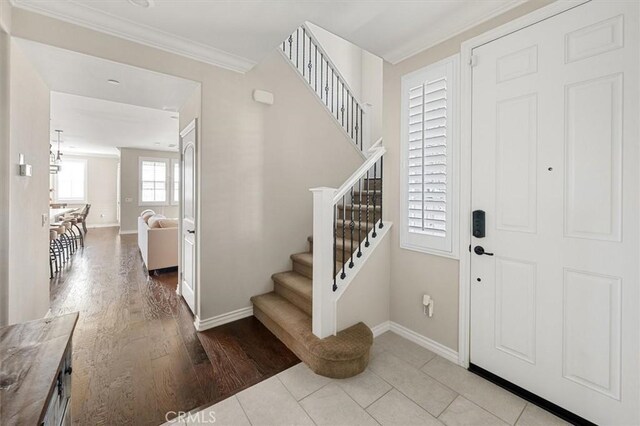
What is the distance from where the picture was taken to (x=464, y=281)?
7.06 ft

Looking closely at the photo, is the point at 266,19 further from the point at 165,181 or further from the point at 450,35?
the point at 165,181

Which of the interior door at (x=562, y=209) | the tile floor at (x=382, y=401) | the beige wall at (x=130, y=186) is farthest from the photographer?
the beige wall at (x=130, y=186)

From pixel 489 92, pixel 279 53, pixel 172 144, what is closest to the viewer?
pixel 489 92

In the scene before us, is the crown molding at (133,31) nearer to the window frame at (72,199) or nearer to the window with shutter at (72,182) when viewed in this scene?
the window frame at (72,199)

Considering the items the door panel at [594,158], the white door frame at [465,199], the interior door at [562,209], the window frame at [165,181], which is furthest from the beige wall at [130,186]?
the door panel at [594,158]

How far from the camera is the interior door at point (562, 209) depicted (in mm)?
1478

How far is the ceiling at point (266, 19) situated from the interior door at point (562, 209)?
411mm

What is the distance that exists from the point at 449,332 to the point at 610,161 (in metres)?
1.57

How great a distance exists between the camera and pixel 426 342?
2.43 m

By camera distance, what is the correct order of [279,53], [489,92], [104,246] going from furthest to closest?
1. [104,246]
2. [279,53]
3. [489,92]

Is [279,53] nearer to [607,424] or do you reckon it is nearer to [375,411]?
[375,411]

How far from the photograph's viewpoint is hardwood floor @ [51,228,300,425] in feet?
5.91

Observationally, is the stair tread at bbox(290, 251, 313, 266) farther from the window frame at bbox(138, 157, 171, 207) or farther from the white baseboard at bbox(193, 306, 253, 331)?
the window frame at bbox(138, 157, 171, 207)

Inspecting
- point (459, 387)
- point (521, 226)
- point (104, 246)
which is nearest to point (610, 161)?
point (521, 226)
